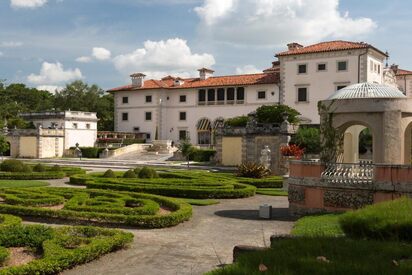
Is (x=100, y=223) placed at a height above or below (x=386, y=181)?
below

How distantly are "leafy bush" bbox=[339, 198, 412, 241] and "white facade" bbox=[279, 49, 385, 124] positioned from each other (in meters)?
44.4

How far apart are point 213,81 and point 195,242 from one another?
5253 centimetres

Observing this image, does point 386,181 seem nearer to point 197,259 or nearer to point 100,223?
point 197,259

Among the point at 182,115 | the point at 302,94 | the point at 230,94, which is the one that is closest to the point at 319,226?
the point at 302,94

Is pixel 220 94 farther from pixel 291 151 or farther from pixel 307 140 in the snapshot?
pixel 291 151

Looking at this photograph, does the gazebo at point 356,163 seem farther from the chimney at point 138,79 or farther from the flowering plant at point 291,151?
the chimney at point 138,79

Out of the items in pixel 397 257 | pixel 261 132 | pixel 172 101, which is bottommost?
pixel 397 257

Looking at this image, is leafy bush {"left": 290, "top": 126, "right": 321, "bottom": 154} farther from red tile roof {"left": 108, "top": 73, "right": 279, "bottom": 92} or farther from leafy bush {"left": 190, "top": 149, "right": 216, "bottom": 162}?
red tile roof {"left": 108, "top": 73, "right": 279, "bottom": 92}

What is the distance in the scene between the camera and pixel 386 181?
1496cm

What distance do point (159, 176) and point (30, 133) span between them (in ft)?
107

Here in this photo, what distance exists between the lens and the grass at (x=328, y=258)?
560cm

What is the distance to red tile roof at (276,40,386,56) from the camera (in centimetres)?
5141

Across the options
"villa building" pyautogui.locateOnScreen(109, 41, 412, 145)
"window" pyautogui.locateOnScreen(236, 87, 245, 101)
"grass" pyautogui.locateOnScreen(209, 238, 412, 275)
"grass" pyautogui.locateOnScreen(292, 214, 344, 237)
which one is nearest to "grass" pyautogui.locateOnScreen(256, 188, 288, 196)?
"grass" pyautogui.locateOnScreen(292, 214, 344, 237)

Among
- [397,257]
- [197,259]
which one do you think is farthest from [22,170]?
[397,257]
